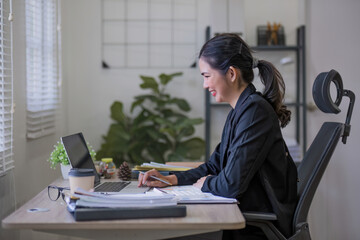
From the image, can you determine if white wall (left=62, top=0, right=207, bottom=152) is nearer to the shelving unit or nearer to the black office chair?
the shelving unit

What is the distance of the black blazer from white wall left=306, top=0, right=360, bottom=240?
1992 mm

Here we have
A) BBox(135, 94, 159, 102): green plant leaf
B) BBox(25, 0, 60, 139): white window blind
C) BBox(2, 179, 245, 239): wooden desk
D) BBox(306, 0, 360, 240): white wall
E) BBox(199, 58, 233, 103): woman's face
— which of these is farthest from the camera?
BBox(135, 94, 159, 102): green plant leaf

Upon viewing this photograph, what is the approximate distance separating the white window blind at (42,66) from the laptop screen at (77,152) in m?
0.77

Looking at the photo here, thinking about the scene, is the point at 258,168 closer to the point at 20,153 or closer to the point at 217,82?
the point at 217,82

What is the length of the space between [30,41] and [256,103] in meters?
1.75

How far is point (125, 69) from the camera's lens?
394 cm

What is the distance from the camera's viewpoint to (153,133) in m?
3.65

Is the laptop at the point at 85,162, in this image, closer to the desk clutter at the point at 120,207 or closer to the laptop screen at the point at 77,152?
the laptop screen at the point at 77,152

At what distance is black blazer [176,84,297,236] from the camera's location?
5.58 feet

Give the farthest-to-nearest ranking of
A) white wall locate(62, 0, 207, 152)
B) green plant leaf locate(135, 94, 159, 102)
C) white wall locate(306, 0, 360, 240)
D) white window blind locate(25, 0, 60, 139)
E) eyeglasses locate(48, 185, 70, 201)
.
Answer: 1. white wall locate(62, 0, 207, 152)
2. green plant leaf locate(135, 94, 159, 102)
3. white wall locate(306, 0, 360, 240)
4. white window blind locate(25, 0, 60, 139)
5. eyeglasses locate(48, 185, 70, 201)

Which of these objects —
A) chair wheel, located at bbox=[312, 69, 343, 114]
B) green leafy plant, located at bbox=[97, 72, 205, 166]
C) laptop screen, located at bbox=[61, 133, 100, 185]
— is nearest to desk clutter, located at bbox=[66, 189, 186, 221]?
laptop screen, located at bbox=[61, 133, 100, 185]

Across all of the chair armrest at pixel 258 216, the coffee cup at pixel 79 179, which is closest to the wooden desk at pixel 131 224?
the chair armrest at pixel 258 216

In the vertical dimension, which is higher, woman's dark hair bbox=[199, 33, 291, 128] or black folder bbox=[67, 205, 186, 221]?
woman's dark hair bbox=[199, 33, 291, 128]

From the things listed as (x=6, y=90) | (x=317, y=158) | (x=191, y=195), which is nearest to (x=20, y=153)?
(x=6, y=90)
